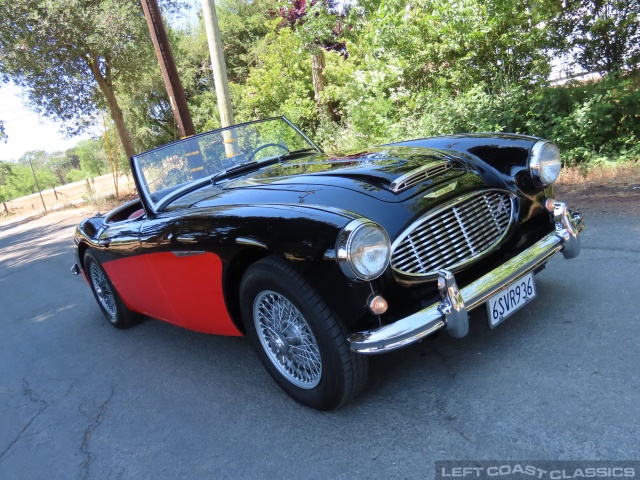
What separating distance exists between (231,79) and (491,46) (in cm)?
1744

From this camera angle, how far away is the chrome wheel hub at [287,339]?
2.52m

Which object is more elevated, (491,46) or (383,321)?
(491,46)

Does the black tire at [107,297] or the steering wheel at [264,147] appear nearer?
the steering wheel at [264,147]

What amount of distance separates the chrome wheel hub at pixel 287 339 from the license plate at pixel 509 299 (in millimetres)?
896

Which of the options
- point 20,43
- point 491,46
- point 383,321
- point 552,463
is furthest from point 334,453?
point 20,43

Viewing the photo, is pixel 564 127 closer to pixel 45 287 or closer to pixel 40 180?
pixel 45 287

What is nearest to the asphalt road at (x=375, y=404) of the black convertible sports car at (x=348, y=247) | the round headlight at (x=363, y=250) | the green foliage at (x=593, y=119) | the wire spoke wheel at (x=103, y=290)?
the black convertible sports car at (x=348, y=247)

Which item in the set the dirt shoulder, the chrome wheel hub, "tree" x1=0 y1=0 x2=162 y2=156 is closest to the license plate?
the chrome wheel hub

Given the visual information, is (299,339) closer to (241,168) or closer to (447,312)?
(447,312)

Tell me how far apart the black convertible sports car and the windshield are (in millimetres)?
32

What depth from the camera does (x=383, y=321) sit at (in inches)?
90.0

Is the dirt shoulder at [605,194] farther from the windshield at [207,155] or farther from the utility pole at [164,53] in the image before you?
the utility pole at [164,53]

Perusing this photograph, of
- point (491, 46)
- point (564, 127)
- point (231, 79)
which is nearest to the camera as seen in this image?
point (564, 127)

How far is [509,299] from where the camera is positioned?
2.65m
